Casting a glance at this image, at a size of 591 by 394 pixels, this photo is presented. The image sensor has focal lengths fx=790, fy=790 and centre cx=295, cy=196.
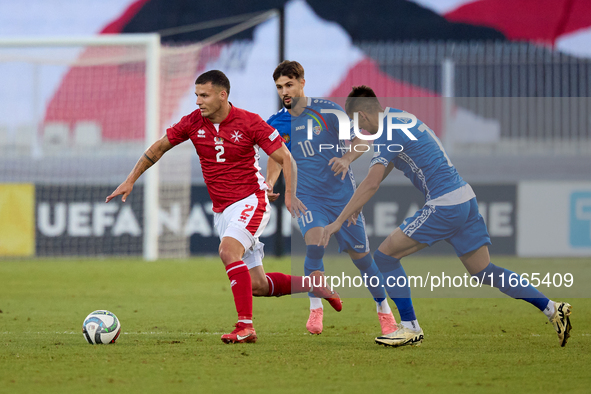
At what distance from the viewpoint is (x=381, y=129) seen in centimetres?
524

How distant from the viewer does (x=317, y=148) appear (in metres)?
6.29

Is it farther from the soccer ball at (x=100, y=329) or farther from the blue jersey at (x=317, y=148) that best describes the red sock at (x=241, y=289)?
the blue jersey at (x=317, y=148)

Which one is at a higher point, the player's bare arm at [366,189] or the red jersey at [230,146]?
the red jersey at [230,146]

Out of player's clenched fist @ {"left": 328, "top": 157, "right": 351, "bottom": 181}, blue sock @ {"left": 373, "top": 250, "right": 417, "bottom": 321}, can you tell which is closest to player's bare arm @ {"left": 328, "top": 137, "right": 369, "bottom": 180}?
player's clenched fist @ {"left": 328, "top": 157, "right": 351, "bottom": 181}

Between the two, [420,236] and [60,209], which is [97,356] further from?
[60,209]

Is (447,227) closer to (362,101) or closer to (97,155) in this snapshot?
(362,101)

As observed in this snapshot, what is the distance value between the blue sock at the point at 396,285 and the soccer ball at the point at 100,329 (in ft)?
5.93

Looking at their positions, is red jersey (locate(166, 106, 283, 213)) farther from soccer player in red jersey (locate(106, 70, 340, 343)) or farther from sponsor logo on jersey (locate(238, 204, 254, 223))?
sponsor logo on jersey (locate(238, 204, 254, 223))

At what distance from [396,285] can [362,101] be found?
1.23m

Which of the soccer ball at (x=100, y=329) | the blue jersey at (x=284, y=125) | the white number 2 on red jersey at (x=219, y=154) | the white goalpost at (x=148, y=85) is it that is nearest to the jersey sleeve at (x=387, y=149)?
the white number 2 on red jersey at (x=219, y=154)

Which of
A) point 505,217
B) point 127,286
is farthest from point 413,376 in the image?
point 505,217

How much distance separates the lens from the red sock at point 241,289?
17.3 ft

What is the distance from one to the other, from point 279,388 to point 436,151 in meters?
2.17

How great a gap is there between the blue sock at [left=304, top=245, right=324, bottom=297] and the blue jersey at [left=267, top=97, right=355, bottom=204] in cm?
40
